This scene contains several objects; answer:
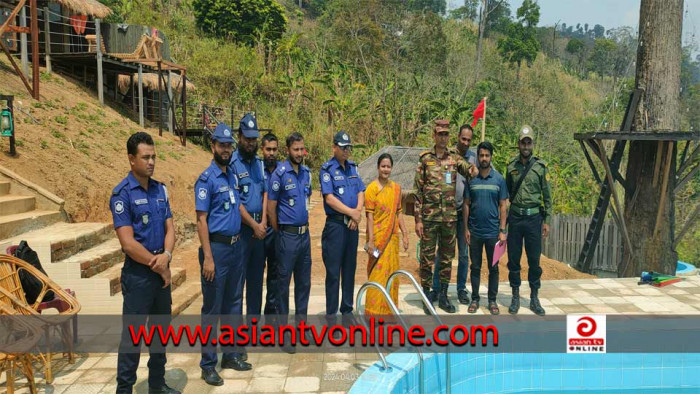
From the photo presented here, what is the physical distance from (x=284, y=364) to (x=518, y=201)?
286 cm

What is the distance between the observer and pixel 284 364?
4.07 metres

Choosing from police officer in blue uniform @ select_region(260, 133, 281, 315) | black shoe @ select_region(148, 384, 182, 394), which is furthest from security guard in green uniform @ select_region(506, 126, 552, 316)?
black shoe @ select_region(148, 384, 182, 394)

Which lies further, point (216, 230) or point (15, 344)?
point (216, 230)

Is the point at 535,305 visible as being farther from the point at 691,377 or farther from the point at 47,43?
the point at 47,43

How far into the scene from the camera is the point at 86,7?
51.4 ft

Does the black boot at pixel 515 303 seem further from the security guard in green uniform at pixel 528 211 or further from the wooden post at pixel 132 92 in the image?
the wooden post at pixel 132 92

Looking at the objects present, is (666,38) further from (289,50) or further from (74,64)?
(289,50)

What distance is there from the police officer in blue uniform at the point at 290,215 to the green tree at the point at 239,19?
78.5ft

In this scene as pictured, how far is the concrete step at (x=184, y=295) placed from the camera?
5314 millimetres

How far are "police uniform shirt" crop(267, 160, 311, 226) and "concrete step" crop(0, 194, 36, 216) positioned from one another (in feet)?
11.3

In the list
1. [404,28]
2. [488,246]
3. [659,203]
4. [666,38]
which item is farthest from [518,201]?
[404,28]

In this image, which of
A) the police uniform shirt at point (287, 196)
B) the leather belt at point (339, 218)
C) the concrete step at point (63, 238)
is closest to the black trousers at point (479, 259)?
the leather belt at point (339, 218)

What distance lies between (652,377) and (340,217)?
3085 mm

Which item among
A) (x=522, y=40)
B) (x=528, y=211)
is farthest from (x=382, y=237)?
(x=522, y=40)
